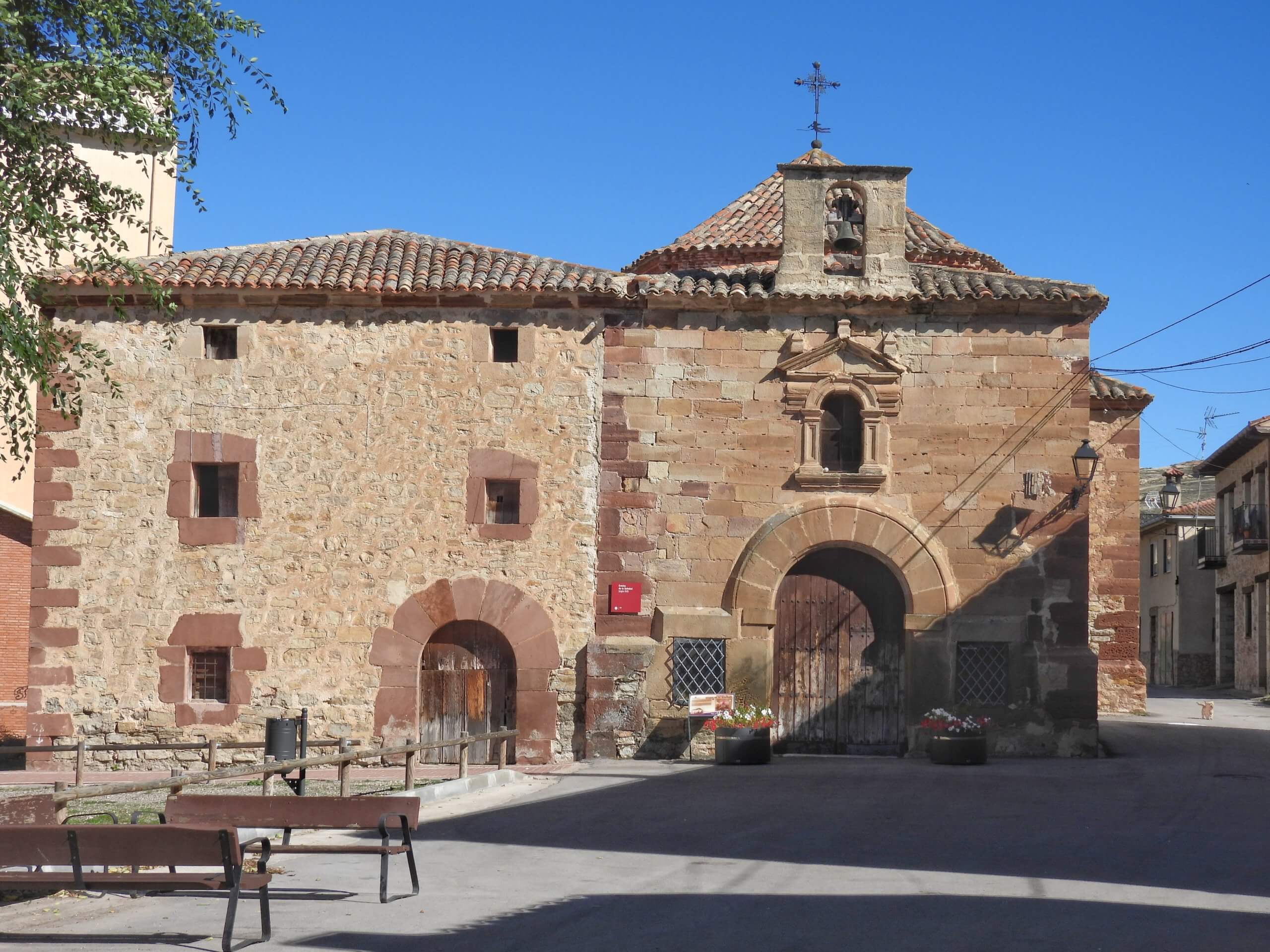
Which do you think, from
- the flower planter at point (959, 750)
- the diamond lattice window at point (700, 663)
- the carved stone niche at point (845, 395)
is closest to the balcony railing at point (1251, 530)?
the carved stone niche at point (845, 395)

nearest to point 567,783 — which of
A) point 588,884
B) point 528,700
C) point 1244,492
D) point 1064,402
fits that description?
point 528,700

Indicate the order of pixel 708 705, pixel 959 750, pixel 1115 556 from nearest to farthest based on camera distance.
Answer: pixel 959 750, pixel 708 705, pixel 1115 556

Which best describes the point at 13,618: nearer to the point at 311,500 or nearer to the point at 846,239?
the point at 311,500

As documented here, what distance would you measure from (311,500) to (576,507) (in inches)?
127

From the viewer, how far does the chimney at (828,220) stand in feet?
56.5

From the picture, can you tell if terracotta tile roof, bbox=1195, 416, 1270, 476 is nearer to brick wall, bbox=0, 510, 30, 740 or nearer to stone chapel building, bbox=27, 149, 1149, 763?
stone chapel building, bbox=27, 149, 1149, 763

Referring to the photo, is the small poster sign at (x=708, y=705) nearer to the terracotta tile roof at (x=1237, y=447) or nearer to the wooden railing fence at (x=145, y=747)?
the wooden railing fence at (x=145, y=747)

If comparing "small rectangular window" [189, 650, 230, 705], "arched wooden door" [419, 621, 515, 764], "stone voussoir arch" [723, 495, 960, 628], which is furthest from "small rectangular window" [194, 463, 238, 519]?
"stone voussoir arch" [723, 495, 960, 628]

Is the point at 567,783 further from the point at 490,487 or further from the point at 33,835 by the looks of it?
the point at 33,835

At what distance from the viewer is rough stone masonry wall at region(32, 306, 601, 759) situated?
55.2 feet

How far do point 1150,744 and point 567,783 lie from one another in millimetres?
8299

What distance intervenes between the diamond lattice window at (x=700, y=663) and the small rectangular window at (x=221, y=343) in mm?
6570

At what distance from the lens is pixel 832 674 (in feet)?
56.4

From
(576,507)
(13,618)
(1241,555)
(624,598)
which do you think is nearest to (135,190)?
(13,618)
